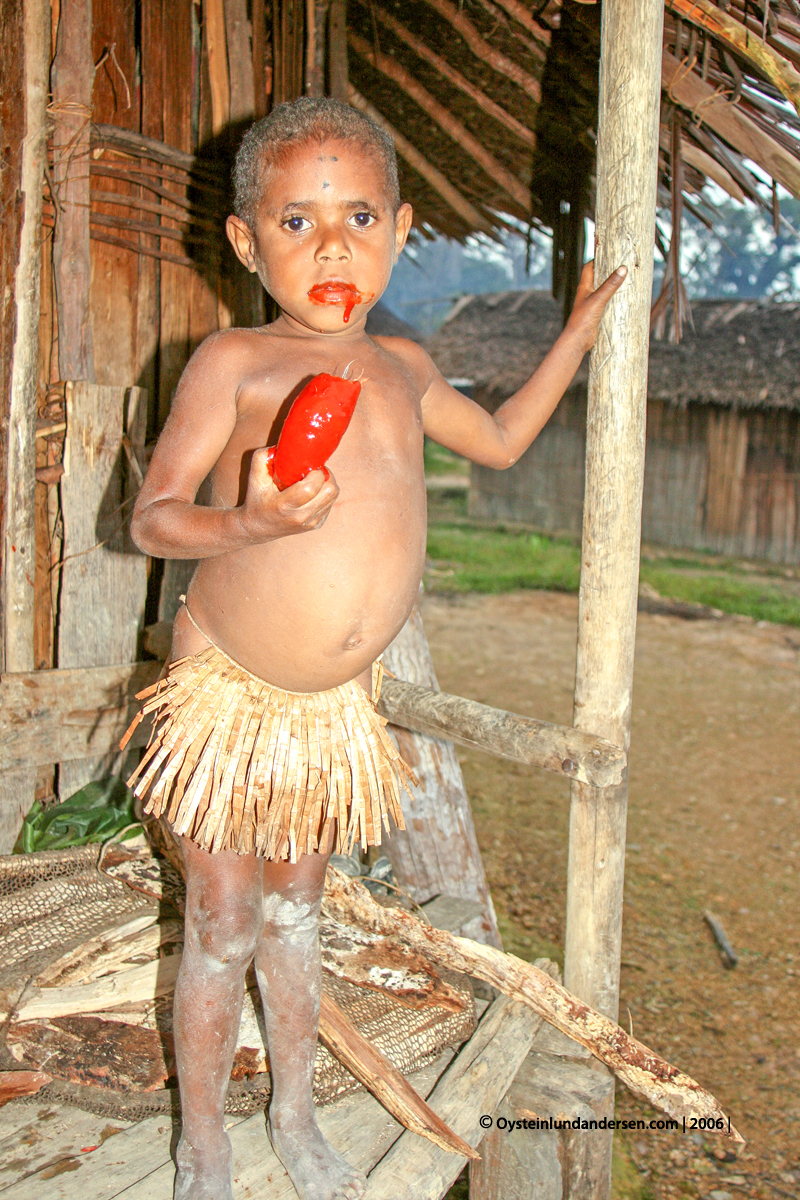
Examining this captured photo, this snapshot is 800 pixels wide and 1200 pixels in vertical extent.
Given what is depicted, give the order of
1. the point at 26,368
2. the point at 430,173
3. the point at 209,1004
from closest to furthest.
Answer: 1. the point at 209,1004
2. the point at 26,368
3. the point at 430,173

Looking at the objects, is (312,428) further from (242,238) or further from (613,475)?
(613,475)

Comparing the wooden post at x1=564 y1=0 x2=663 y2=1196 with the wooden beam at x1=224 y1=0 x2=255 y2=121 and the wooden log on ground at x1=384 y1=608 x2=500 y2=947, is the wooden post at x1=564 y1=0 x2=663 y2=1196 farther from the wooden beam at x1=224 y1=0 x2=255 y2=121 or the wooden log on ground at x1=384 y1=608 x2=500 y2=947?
the wooden beam at x1=224 y1=0 x2=255 y2=121

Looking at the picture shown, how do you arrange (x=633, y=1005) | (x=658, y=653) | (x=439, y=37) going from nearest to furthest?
(x=439, y=37) → (x=633, y=1005) → (x=658, y=653)

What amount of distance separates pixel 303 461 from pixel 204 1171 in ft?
4.30

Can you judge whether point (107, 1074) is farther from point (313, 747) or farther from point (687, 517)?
point (687, 517)

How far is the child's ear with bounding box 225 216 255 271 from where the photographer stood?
170cm

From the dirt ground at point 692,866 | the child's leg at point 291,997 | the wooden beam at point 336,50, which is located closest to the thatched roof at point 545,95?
the wooden beam at point 336,50

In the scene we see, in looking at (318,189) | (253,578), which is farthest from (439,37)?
(253,578)

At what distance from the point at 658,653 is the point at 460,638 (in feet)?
5.86

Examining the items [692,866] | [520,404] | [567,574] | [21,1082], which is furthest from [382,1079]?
[567,574]

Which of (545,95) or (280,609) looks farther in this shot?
(545,95)

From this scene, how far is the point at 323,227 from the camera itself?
161cm

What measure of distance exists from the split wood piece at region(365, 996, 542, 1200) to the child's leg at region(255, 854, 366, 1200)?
0.40ft

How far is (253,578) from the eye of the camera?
5.36 ft
